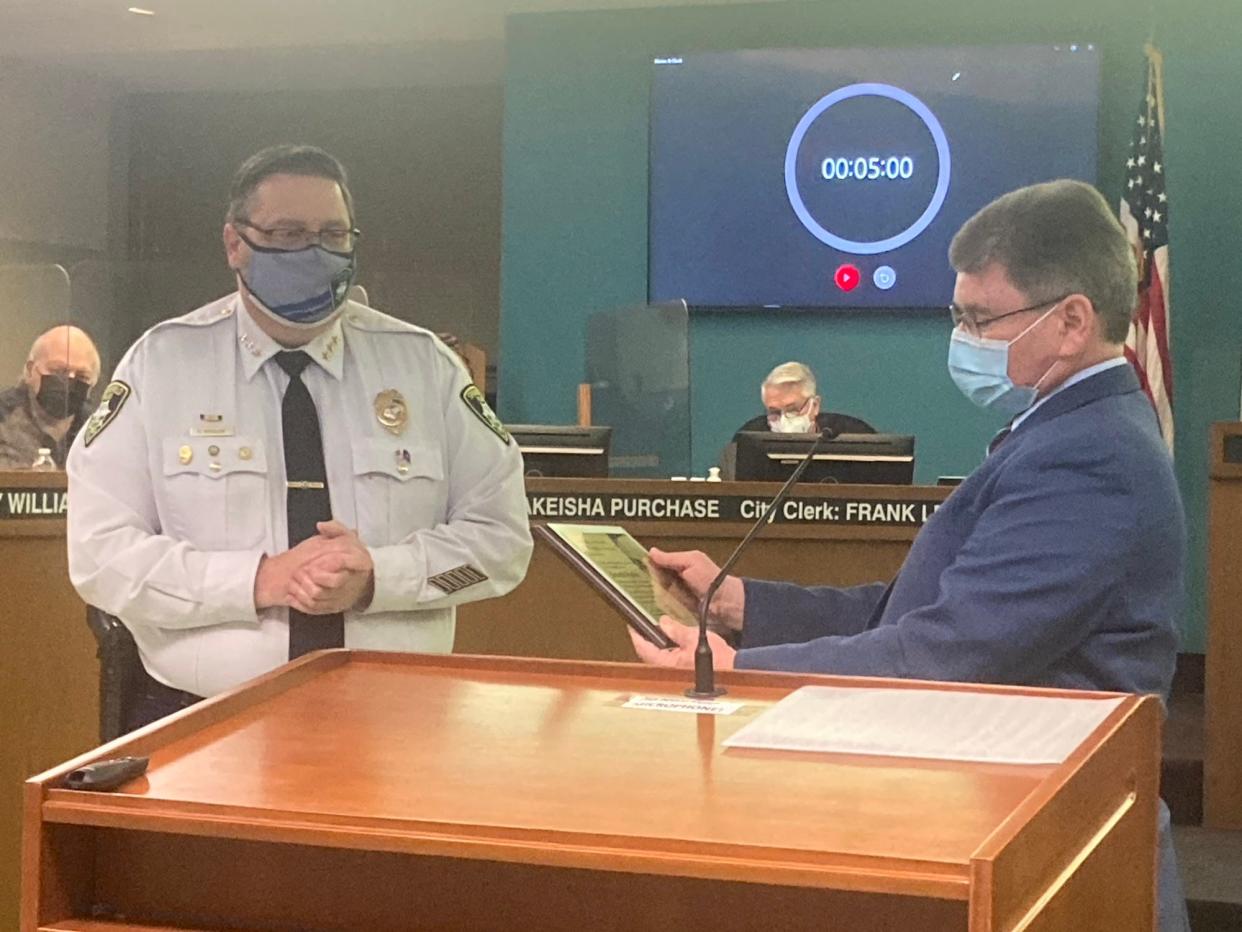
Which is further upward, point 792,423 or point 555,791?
point 792,423

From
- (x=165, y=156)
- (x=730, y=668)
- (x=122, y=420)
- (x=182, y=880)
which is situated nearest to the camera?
(x=182, y=880)

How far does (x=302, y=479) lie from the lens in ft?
7.74

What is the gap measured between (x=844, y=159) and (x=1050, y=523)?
15.8ft

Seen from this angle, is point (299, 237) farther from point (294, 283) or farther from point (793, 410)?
point (793, 410)

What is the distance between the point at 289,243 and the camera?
237cm

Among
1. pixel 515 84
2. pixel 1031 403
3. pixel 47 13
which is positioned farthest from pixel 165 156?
pixel 1031 403

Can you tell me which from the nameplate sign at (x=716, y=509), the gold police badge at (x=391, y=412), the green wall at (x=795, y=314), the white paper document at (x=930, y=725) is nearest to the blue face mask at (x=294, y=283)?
the gold police badge at (x=391, y=412)

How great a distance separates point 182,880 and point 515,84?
593 centimetres

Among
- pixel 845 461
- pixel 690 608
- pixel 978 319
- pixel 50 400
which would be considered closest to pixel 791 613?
pixel 690 608

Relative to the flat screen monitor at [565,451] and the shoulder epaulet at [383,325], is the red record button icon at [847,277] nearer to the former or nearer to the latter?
the flat screen monitor at [565,451]

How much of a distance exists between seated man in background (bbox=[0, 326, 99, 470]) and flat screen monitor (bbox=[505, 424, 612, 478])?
1015 millimetres

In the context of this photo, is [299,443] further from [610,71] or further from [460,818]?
[610,71]

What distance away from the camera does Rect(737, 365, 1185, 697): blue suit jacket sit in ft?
5.83

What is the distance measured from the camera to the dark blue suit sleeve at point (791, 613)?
7.23 feet
